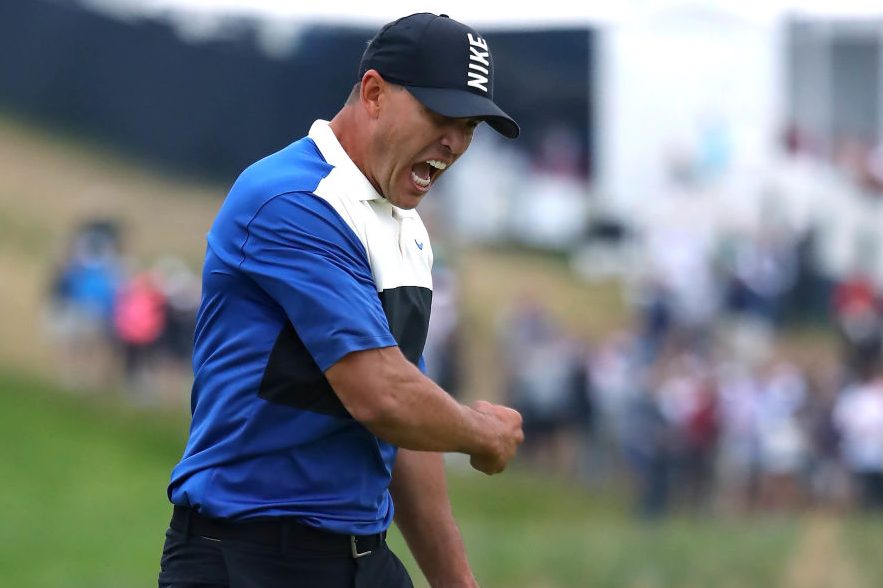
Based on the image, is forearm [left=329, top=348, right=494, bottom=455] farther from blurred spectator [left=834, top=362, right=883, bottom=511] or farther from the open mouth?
blurred spectator [left=834, top=362, right=883, bottom=511]

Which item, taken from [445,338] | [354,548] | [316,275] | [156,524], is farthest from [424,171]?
[445,338]

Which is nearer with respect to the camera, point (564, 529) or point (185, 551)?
point (185, 551)

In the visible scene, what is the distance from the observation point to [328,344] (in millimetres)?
3154

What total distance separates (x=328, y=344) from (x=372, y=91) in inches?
22.2

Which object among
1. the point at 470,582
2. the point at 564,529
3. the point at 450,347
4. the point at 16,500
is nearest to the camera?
the point at 470,582

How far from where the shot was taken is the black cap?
3.27 meters

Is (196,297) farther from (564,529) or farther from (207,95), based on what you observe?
(564,529)

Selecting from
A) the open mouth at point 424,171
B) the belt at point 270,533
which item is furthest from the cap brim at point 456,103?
the belt at point 270,533

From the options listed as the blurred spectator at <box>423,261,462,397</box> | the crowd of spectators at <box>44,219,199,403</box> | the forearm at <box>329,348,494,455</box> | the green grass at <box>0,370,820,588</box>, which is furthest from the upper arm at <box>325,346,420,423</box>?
the crowd of spectators at <box>44,219,199,403</box>

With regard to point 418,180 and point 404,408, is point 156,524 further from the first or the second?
point 404,408

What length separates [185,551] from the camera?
11.2ft

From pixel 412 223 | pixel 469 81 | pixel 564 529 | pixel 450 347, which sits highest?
pixel 469 81

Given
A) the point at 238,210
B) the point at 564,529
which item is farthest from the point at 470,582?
the point at 564,529

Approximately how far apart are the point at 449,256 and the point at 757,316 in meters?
3.30
